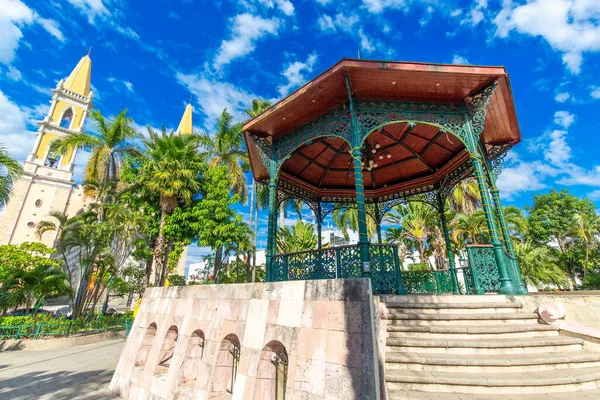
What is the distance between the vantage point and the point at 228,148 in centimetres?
2062

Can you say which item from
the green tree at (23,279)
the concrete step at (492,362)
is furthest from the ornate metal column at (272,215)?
the green tree at (23,279)

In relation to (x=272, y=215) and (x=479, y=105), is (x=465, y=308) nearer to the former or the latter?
(x=479, y=105)

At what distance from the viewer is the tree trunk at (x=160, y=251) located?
13394 mm

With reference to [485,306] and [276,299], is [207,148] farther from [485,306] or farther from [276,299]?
[485,306]

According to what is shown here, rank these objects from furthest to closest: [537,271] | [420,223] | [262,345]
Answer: [420,223], [537,271], [262,345]

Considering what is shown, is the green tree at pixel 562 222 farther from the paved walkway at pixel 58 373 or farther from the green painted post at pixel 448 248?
the paved walkway at pixel 58 373

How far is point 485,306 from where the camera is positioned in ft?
16.5

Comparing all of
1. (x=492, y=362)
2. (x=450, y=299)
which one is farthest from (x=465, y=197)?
(x=492, y=362)

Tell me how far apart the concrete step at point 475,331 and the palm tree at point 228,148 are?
17.2 meters

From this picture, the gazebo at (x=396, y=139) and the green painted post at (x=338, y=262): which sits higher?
the gazebo at (x=396, y=139)

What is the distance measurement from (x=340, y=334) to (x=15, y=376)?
10.3 meters

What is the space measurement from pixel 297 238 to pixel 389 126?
1580cm

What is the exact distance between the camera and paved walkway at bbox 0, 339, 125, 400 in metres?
6.17

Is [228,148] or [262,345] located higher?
[228,148]
